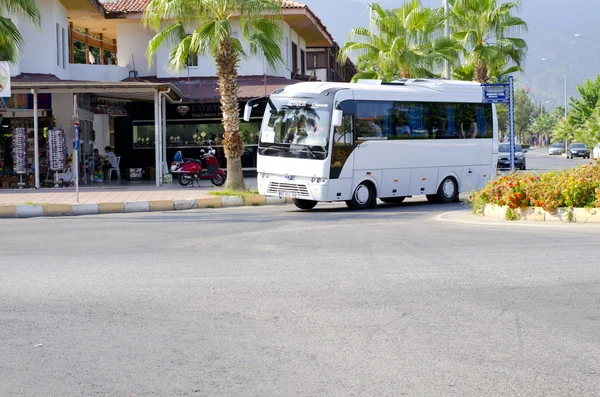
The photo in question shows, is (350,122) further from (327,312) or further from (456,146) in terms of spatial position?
(327,312)

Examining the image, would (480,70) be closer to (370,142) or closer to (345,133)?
(370,142)

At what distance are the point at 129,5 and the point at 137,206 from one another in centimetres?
1800

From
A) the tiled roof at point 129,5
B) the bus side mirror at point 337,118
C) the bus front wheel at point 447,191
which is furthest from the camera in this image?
the tiled roof at point 129,5

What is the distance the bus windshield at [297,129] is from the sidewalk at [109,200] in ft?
9.34

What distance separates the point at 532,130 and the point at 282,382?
17608cm

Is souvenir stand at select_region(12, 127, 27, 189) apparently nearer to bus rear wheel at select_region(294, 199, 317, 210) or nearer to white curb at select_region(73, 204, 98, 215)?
white curb at select_region(73, 204, 98, 215)

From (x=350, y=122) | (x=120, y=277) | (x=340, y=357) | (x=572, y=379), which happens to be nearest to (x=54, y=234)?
(x=120, y=277)

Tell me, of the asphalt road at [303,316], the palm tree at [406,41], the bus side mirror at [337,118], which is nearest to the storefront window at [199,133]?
the palm tree at [406,41]

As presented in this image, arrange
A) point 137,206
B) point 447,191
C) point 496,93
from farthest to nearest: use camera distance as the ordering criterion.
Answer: point 496,93
point 447,191
point 137,206

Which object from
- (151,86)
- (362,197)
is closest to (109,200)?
(151,86)

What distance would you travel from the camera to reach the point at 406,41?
4050 cm

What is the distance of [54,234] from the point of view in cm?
1552

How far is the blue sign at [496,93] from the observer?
2519cm

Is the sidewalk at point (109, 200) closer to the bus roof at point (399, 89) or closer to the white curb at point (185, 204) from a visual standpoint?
the white curb at point (185, 204)
